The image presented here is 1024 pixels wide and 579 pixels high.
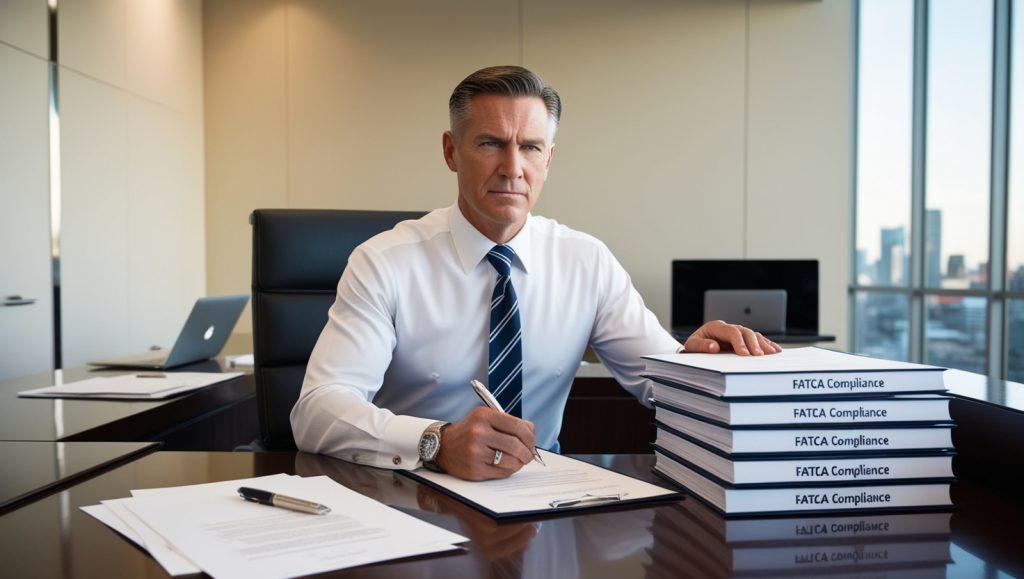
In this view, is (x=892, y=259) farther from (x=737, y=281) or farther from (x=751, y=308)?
(x=751, y=308)

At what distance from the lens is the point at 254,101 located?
562 cm

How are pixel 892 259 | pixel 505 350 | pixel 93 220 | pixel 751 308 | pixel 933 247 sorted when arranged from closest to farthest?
1. pixel 505 350
2. pixel 93 220
3. pixel 751 308
4. pixel 933 247
5. pixel 892 259

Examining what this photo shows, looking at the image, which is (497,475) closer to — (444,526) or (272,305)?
(444,526)

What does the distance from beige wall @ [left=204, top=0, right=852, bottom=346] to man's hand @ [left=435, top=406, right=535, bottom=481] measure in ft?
14.8

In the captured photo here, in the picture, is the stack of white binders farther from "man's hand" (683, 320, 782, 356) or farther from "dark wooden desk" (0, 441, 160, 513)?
"dark wooden desk" (0, 441, 160, 513)

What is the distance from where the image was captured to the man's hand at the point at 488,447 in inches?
42.4

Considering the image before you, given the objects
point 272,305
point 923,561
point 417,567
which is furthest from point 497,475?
point 272,305

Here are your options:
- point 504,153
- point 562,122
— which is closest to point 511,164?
point 504,153

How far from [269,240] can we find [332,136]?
373cm

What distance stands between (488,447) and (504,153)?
0.79m

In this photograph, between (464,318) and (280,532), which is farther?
(464,318)

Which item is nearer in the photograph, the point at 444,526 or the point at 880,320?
the point at 444,526

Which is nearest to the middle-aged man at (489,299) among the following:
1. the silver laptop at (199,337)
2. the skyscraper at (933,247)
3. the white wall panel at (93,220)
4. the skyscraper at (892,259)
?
the silver laptop at (199,337)

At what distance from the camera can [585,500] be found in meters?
0.98
